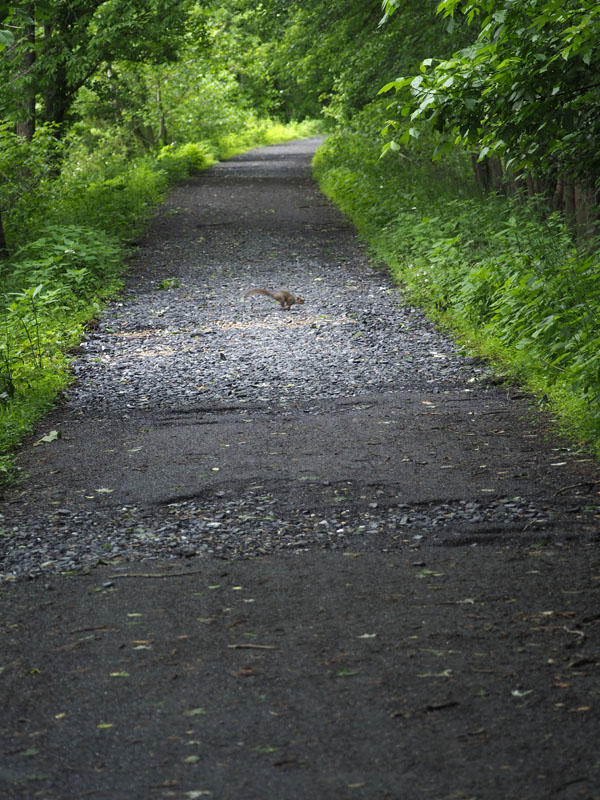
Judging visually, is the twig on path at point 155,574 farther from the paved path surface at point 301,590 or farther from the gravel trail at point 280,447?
the gravel trail at point 280,447

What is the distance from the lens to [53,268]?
13.2 meters

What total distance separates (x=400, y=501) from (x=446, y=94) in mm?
Answer: 2951

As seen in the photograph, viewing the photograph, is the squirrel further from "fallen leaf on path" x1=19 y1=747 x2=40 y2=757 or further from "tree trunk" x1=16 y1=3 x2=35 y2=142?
"tree trunk" x1=16 y1=3 x2=35 y2=142

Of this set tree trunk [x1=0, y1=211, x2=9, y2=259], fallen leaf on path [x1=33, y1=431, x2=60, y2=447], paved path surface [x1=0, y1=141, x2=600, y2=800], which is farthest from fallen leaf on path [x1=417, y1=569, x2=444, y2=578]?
tree trunk [x1=0, y1=211, x2=9, y2=259]

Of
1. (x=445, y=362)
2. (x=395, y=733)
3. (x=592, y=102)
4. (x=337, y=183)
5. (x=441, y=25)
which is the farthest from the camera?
(x=337, y=183)

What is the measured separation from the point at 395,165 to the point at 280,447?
16.1 m

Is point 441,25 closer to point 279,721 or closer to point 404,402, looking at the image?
point 404,402

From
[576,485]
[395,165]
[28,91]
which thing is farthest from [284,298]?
[28,91]

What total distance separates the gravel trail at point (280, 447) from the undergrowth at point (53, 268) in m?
0.27

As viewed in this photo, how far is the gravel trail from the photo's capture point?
521 cm

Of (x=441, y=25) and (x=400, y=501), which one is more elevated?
(x=441, y=25)

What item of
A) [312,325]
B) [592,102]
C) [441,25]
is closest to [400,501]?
[592,102]

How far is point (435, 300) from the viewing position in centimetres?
1167

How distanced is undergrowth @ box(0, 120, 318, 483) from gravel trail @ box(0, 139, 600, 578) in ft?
0.90
